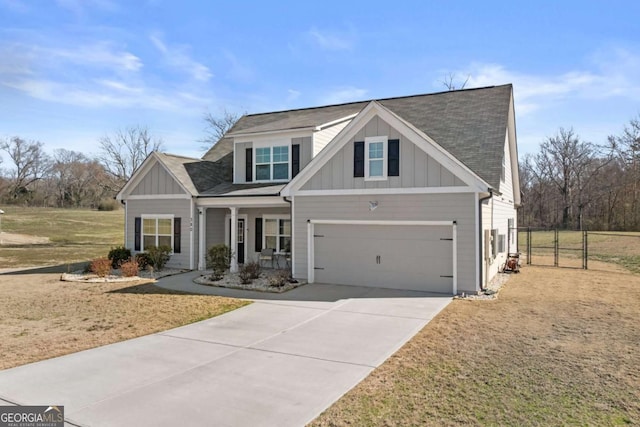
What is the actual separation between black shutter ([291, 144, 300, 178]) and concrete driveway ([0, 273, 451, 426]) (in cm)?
796

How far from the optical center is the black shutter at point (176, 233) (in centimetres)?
1677

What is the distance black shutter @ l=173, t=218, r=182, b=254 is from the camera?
1677 cm

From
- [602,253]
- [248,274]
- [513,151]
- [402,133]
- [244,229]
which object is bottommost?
[602,253]

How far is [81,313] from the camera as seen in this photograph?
9.79 meters

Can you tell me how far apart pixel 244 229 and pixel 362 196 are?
6640mm

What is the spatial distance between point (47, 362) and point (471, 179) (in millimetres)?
10154

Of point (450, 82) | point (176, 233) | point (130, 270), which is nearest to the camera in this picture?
point (130, 270)

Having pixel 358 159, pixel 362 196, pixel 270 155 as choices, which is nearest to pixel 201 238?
pixel 270 155

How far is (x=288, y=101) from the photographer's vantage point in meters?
33.0

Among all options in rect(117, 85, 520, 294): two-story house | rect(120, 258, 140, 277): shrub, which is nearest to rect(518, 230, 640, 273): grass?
rect(117, 85, 520, 294): two-story house

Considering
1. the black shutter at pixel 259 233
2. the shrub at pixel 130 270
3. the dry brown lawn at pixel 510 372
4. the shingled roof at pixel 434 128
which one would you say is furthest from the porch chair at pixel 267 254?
the dry brown lawn at pixel 510 372

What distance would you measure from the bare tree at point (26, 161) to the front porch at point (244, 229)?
65.1 metres

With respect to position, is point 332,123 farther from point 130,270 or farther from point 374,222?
point 130,270

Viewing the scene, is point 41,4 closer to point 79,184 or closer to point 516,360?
point 516,360
